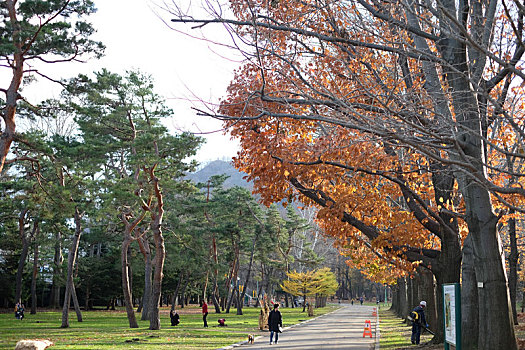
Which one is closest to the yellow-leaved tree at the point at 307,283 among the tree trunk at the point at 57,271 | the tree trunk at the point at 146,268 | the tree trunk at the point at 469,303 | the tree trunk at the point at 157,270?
the tree trunk at the point at 146,268

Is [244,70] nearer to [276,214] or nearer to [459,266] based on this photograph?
[459,266]

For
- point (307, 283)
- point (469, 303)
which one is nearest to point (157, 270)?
point (469, 303)

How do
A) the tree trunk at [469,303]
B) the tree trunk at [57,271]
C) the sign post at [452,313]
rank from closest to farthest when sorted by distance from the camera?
the sign post at [452,313] < the tree trunk at [469,303] < the tree trunk at [57,271]

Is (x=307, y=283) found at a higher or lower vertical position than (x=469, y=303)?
lower

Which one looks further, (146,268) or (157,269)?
(146,268)

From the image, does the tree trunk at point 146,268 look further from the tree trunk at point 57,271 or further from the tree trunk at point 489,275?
the tree trunk at point 489,275

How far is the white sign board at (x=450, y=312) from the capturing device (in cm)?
941

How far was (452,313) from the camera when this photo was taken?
947cm

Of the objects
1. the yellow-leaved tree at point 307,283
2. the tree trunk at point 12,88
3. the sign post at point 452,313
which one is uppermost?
the tree trunk at point 12,88

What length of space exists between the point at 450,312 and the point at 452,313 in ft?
0.58

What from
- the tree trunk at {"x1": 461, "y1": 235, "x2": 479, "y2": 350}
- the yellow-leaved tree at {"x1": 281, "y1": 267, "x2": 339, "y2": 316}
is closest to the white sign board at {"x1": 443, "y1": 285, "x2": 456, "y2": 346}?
the tree trunk at {"x1": 461, "y1": 235, "x2": 479, "y2": 350}

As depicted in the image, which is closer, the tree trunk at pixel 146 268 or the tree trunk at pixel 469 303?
A: the tree trunk at pixel 469 303

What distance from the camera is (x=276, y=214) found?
172 ft

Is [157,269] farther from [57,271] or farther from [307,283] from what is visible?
[307,283]
